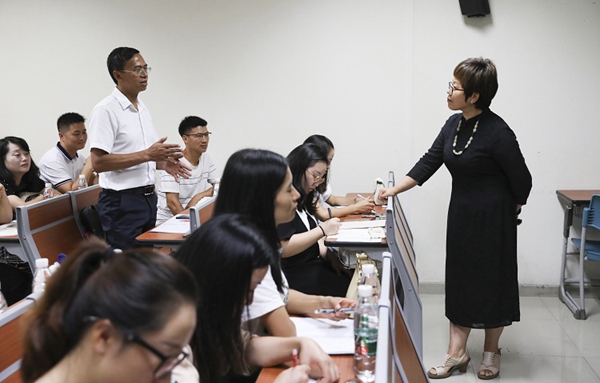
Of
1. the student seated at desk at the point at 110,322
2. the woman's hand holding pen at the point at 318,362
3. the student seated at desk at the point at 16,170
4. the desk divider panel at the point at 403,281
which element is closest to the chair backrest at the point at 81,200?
the student seated at desk at the point at 16,170

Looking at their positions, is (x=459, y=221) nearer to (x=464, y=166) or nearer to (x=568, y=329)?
(x=464, y=166)

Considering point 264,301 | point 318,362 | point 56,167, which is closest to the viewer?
point 318,362

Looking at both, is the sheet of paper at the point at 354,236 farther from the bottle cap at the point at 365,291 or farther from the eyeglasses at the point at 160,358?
the eyeglasses at the point at 160,358

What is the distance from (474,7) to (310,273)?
2.34m

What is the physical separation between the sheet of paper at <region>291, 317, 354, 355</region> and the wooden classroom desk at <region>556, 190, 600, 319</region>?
248cm

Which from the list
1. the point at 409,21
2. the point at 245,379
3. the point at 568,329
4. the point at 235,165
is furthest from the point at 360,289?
the point at 409,21

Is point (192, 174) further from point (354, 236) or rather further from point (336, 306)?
point (336, 306)

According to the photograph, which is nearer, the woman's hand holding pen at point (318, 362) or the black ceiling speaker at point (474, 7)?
the woman's hand holding pen at point (318, 362)

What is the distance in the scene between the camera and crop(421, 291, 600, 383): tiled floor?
9.68 ft

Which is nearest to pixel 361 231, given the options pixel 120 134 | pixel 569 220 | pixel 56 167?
pixel 120 134

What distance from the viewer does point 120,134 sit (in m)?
3.07

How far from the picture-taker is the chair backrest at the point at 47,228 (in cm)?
297

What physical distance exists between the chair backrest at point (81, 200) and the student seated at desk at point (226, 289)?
2249 millimetres

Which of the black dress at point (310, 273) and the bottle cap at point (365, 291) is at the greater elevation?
the bottle cap at point (365, 291)
